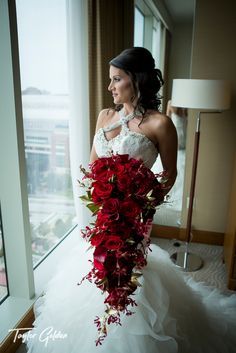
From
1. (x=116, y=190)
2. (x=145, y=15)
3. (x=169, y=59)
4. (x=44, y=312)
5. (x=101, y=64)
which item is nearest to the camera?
(x=116, y=190)

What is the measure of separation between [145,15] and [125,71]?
1808 mm

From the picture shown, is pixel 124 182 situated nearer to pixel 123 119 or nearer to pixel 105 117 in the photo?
pixel 123 119

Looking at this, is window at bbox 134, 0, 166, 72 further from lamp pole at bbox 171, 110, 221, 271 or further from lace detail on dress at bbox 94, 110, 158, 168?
lace detail on dress at bbox 94, 110, 158, 168

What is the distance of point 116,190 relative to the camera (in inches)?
36.5

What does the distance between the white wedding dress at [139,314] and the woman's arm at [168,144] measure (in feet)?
0.17

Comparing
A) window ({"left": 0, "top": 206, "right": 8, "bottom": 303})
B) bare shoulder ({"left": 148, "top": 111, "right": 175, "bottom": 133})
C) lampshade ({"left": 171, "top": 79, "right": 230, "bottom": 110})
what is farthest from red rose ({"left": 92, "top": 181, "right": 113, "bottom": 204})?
lampshade ({"left": 171, "top": 79, "right": 230, "bottom": 110})

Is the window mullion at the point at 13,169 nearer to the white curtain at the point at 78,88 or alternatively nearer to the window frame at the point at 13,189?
the window frame at the point at 13,189

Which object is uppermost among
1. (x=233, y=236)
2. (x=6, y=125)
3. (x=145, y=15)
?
(x=145, y=15)

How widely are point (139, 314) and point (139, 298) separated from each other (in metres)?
0.07

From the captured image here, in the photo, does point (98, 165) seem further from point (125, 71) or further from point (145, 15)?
point (145, 15)

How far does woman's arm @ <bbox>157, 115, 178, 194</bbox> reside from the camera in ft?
4.85

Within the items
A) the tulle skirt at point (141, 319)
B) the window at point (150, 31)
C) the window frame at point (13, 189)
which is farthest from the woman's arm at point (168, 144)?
the window at point (150, 31)

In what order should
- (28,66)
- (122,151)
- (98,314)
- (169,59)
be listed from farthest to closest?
(169,59)
(28,66)
(122,151)
(98,314)

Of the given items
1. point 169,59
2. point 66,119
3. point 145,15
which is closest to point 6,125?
point 66,119
